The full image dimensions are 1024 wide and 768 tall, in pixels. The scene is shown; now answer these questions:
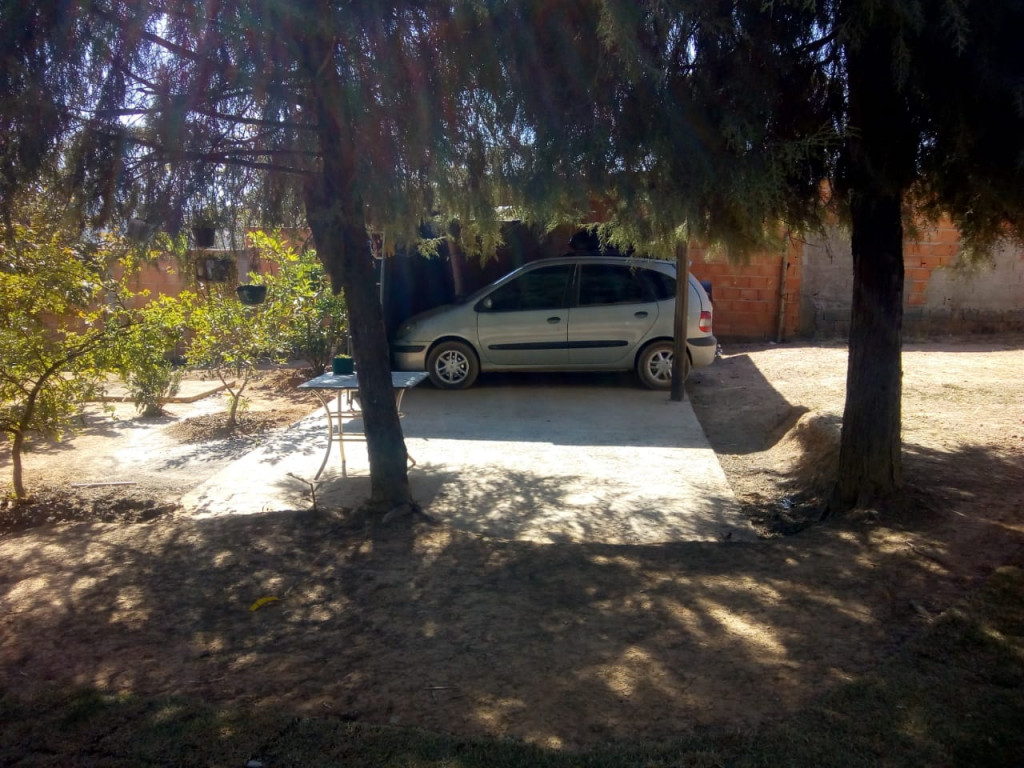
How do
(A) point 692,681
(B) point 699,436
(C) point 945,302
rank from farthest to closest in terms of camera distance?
1. (C) point 945,302
2. (B) point 699,436
3. (A) point 692,681

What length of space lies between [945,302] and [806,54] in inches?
404

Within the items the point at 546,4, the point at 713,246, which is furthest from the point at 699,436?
the point at 546,4

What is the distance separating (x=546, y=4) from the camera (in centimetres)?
518

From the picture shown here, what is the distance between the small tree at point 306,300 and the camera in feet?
33.4

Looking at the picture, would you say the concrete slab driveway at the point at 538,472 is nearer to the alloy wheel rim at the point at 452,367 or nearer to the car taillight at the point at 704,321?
the alloy wheel rim at the point at 452,367

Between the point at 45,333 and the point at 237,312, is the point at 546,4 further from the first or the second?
the point at 237,312

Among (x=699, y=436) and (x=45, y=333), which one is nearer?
(x=45, y=333)

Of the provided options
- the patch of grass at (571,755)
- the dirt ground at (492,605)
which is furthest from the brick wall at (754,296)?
the patch of grass at (571,755)

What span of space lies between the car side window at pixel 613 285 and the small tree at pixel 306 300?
9.84 ft

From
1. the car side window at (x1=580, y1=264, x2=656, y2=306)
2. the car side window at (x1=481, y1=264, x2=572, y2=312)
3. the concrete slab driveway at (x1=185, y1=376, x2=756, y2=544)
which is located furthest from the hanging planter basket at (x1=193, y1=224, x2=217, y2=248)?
the car side window at (x1=580, y1=264, x2=656, y2=306)

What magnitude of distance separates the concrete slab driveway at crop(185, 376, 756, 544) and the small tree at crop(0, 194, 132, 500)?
4.12 feet

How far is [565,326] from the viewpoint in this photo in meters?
10.6

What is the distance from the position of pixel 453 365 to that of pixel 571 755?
7861 millimetres

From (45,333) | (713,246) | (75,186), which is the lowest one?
(45,333)
